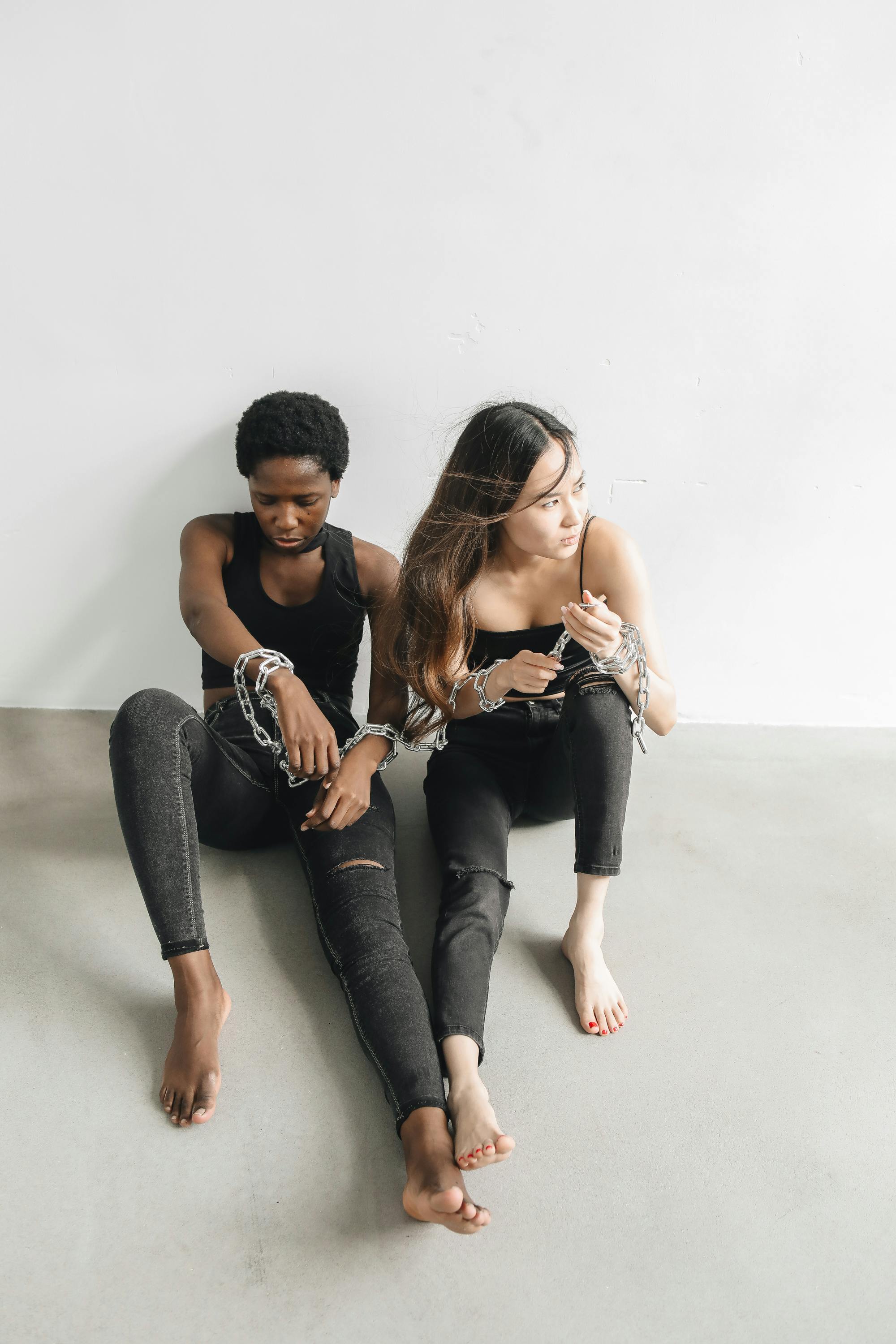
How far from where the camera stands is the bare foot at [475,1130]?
1254mm

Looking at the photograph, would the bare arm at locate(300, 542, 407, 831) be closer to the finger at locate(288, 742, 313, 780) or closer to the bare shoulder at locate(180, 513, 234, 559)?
the finger at locate(288, 742, 313, 780)

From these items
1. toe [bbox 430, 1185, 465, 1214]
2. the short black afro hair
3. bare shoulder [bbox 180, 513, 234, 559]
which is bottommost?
toe [bbox 430, 1185, 465, 1214]

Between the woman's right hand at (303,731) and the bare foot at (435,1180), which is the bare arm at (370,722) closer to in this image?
the woman's right hand at (303,731)

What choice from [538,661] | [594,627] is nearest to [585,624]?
[594,627]

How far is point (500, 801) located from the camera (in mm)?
1829

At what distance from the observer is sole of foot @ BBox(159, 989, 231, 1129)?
54.4 inches

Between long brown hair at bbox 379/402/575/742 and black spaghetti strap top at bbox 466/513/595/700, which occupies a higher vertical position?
long brown hair at bbox 379/402/575/742

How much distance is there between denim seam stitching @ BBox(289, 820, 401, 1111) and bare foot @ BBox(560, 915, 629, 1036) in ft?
1.27

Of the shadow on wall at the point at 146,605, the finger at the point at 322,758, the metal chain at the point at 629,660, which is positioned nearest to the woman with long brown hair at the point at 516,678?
the metal chain at the point at 629,660

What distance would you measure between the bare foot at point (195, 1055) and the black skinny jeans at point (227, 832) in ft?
0.26

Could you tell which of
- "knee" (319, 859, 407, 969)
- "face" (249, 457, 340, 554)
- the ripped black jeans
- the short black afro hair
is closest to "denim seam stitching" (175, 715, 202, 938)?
"knee" (319, 859, 407, 969)

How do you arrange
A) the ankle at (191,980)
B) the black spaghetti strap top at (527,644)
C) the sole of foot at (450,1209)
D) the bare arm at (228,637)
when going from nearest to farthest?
the sole of foot at (450,1209) < the ankle at (191,980) < the bare arm at (228,637) < the black spaghetti strap top at (527,644)

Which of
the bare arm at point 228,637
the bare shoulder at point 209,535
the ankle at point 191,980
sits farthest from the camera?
the bare shoulder at point 209,535

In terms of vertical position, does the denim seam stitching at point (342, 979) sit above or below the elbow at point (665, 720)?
below
